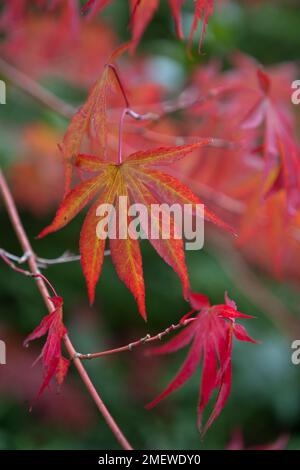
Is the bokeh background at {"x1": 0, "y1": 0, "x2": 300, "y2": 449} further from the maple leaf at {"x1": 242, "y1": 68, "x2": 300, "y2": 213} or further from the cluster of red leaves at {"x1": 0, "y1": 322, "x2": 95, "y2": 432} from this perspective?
the maple leaf at {"x1": 242, "y1": 68, "x2": 300, "y2": 213}

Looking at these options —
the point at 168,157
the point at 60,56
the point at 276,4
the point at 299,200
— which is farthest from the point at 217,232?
the point at 276,4


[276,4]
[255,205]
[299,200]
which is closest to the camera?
[299,200]

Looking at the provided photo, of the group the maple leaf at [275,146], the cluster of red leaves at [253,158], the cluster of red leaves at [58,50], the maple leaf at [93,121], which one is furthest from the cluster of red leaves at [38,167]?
the maple leaf at [93,121]

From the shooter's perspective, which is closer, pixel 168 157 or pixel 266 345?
pixel 168 157

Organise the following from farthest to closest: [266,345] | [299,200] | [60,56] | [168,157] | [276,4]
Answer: [276,4]
[266,345]
[60,56]
[299,200]
[168,157]

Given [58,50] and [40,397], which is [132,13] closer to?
[58,50]

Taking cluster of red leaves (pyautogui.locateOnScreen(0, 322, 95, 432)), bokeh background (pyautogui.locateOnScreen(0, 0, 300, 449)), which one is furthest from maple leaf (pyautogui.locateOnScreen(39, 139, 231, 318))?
cluster of red leaves (pyautogui.locateOnScreen(0, 322, 95, 432))
